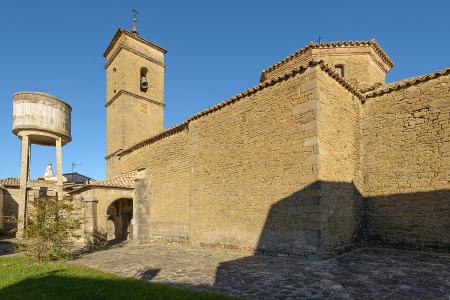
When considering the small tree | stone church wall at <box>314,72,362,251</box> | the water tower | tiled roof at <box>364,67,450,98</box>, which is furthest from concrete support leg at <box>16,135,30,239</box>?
tiled roof at <box>364,67,450,98</box>

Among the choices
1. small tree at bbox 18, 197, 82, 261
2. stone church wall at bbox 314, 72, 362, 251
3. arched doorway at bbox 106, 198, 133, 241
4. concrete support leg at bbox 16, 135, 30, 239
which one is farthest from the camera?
arched doorway at bbox 106, 198, 133, 241

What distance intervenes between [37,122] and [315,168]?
42.7ft

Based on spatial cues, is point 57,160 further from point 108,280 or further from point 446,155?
point 446,155

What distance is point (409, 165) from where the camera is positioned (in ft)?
29.8

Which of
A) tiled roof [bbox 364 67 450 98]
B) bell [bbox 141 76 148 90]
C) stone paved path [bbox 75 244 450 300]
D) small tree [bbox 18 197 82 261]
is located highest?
bell [bbox 141 76 148 90]

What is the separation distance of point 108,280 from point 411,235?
8.40 metres

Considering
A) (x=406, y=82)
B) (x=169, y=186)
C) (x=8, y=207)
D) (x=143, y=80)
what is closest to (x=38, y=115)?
(x=169, y=186)

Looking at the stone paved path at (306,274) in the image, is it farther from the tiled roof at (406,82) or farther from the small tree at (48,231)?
the tiled roof at (406,82)

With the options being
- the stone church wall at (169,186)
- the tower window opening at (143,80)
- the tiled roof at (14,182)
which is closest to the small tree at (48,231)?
the stone church wall at (169,186)

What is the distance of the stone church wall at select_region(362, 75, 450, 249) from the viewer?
8.46 m

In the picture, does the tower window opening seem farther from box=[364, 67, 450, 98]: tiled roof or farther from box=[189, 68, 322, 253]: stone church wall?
box=[364, 67, 450, 98]: tiled roof

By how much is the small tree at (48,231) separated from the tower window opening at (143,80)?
40.1 feet

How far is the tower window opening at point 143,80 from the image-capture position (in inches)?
799

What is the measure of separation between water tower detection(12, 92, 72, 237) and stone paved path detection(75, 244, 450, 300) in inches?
319
